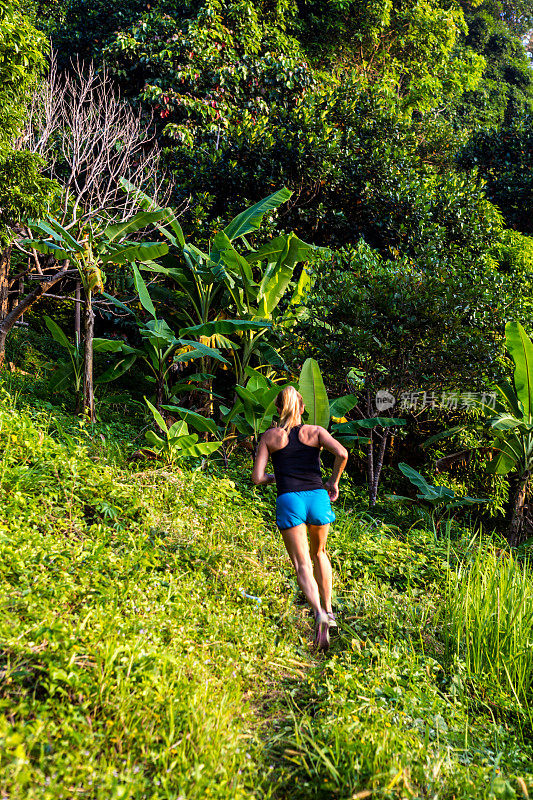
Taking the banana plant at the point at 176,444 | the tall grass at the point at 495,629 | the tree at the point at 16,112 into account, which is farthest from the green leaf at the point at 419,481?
the tree at the point at 16,112

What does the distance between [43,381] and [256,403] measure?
319cm

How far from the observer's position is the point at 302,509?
12.2 feet

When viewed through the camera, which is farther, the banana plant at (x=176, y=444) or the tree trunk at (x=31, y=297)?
the tree trunk at (x=31, y=297)

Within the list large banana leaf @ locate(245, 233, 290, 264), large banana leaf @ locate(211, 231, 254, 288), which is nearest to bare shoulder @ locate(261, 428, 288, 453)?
large banana leaf @ locate(211, 231, 254, 288)

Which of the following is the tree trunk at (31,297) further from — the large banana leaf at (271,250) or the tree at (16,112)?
the large banana leaf at (271,250)

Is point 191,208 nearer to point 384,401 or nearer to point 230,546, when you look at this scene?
point 384,401

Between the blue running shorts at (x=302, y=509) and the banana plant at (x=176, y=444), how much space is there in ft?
6.42

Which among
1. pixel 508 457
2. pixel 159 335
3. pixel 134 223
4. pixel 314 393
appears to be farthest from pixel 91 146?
pixel 508 457

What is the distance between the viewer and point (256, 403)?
5.67 meters

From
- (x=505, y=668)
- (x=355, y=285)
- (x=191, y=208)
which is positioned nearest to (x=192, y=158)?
(x=191, y=208)

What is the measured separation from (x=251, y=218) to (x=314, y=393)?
2.80 meters

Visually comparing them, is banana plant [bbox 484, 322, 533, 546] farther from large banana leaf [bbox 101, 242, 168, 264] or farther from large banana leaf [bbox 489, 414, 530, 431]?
A: large banana leaf [bbox 101, 242, 168, 264]

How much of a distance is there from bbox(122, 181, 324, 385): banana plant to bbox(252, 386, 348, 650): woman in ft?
8.30

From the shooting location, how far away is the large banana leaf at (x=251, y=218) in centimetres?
706
